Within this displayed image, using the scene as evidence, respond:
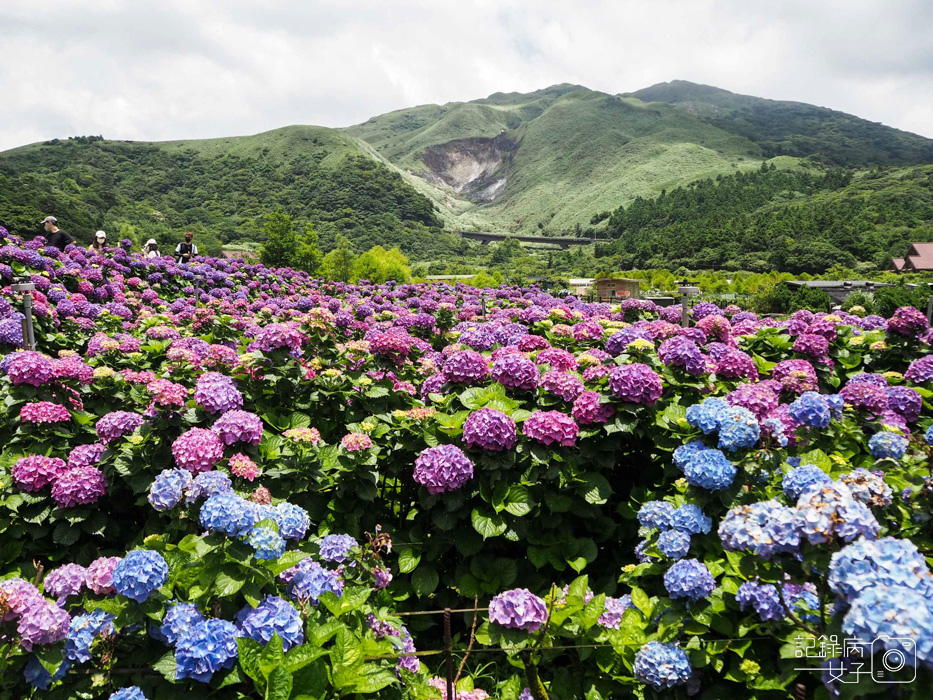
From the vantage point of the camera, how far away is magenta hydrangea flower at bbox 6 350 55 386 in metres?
3.19

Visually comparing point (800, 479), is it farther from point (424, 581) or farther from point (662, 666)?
point (424, 581)

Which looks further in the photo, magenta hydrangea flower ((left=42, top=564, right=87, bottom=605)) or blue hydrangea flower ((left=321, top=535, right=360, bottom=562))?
blue hydrangea flower ((left=321, top=535, right=360, bottom=562))

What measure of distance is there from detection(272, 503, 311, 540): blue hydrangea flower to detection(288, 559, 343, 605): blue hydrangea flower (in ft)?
0.45

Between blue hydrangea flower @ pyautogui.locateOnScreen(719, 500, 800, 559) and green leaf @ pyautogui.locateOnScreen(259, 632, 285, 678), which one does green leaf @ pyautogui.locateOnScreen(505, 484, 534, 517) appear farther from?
green leaf @ pyautogui.locateOnScreen(259, 632, 285, 678)

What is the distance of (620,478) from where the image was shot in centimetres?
354

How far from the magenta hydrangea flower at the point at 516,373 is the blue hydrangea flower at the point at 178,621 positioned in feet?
6.71

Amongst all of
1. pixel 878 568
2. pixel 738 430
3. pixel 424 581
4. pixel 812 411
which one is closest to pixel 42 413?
pixel 424 581

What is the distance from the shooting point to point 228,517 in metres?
1.96

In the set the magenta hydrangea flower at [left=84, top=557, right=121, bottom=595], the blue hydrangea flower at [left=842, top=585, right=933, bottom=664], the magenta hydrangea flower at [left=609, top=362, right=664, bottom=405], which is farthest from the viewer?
the magenta hydrangea flower at [left=609, top=362, right=664, bottom=405]

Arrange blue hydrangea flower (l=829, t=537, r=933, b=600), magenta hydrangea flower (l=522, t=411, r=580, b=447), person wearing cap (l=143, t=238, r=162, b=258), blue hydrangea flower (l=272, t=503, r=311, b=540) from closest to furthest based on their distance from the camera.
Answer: blue hydrangea flower (l=829, t=537, r=933, b=600)
blue hydrangea flower (l=272, t=503, r=311, b=540)
magenta hydrangea flower (l=522, t=411, r=580, b=447)
person wearing cap (l=143, t=238, r=162, b=258)

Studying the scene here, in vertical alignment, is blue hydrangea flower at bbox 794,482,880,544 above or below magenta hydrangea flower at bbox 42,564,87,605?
above

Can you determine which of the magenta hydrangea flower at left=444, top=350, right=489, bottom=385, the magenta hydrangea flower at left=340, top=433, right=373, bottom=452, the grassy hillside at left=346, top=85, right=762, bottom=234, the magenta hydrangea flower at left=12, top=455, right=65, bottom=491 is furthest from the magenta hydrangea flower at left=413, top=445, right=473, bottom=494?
the grassy hillside at left=346, top=85, right=762, bottom=234

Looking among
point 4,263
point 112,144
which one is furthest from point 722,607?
point 112,144

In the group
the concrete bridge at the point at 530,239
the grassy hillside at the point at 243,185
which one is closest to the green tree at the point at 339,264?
the grassy hillside at the point at 243,185
